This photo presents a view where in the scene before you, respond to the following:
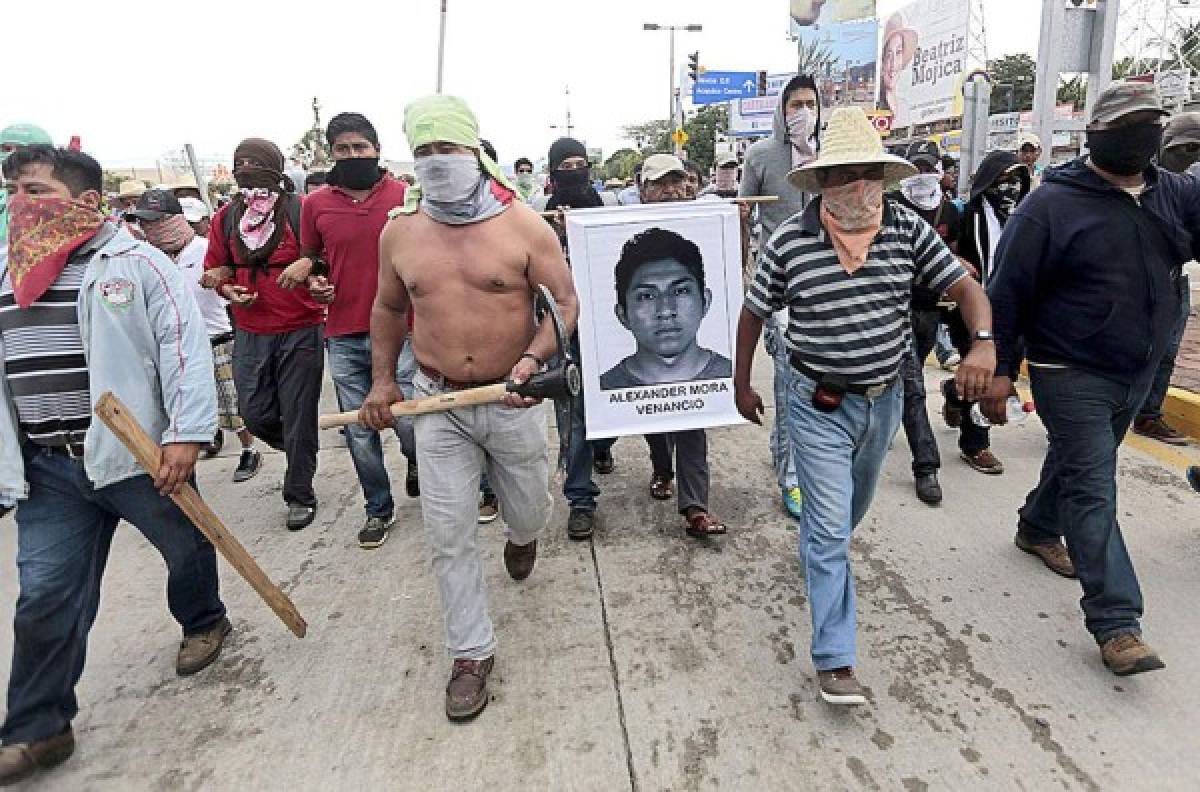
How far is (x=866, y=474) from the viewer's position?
2.72 metres

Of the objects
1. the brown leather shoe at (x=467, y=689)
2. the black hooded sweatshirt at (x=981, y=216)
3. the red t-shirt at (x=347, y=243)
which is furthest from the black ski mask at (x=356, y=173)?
the black hooded sweatshirt at (x=981, y=216)

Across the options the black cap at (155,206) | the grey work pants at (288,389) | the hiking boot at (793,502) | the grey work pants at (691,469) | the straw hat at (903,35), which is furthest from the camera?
the straw hat at (903,35)

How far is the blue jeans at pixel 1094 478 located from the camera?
2.61m

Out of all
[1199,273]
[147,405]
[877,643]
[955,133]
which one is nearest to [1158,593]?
[877,643]

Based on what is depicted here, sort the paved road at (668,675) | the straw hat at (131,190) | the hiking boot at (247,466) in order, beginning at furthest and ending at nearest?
the straw hat at (131,190), the hiking boot at (247,466), the paved road at (668,675)

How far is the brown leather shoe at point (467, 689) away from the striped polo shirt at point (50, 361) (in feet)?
4.75

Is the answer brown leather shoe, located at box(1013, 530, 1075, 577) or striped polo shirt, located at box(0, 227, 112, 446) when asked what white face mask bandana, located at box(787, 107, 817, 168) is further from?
striped polo shirt, located at box(0, 227, 112, 446)

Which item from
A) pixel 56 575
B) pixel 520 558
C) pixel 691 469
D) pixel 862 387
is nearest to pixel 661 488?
pixel 691 469

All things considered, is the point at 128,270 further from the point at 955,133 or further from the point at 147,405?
the point at 955,133

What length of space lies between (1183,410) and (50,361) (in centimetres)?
612

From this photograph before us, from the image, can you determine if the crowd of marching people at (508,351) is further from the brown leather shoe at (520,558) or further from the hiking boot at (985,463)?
the hiking boot at (985,463)

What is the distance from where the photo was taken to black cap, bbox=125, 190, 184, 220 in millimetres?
4689

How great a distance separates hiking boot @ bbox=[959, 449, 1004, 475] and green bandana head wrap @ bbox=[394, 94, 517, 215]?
3421mm

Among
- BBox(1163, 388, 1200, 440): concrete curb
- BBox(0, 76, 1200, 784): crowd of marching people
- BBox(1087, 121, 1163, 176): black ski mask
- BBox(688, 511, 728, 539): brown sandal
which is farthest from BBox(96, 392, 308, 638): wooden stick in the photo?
BBox(1163, 388, 1200, 440): concrete curb
